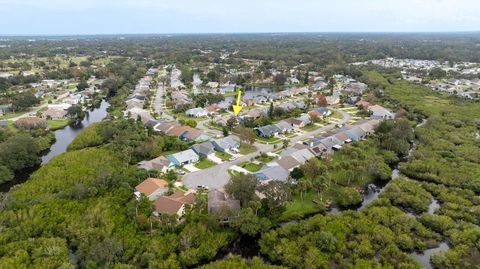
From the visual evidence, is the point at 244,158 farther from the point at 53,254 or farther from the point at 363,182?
the point at 53,254

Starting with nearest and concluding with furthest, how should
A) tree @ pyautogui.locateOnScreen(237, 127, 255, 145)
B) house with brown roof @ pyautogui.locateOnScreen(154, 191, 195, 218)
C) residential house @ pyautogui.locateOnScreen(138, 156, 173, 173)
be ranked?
house with brown roof @ pyautogui.locateOnScreen(154, 191, 195, 218), residential house @ pyautogui.locateOnScreen(138, 156, 173, 173), tree @ pyautogui.locateOnScreen(237, 127, 255, 145)

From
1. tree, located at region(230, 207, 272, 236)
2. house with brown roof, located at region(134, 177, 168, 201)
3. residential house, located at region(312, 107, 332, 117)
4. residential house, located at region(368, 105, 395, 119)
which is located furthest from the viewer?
residential house, located at region(312, 107, 332, 117)

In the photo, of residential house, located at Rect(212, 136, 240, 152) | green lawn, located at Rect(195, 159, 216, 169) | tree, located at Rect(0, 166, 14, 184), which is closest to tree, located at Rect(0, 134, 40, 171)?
tree, located at Rect(0, 166, 14, 184)

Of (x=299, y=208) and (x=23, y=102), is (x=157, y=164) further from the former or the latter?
(x=23, y=102)

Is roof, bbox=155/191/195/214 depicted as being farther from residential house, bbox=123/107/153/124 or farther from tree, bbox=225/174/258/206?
residential house, bbox=123/107/153/124

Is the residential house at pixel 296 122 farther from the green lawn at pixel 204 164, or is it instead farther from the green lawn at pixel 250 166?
the green lawn at pixel 204 164

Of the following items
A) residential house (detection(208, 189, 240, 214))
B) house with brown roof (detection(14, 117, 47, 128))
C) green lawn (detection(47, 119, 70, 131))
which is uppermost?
house with brown roof (detection(14, 117, 47, 128))

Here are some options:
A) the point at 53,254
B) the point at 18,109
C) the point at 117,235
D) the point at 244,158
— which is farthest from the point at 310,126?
the point at 18,109

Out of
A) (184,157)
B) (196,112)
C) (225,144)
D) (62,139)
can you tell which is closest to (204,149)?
(184,157)
